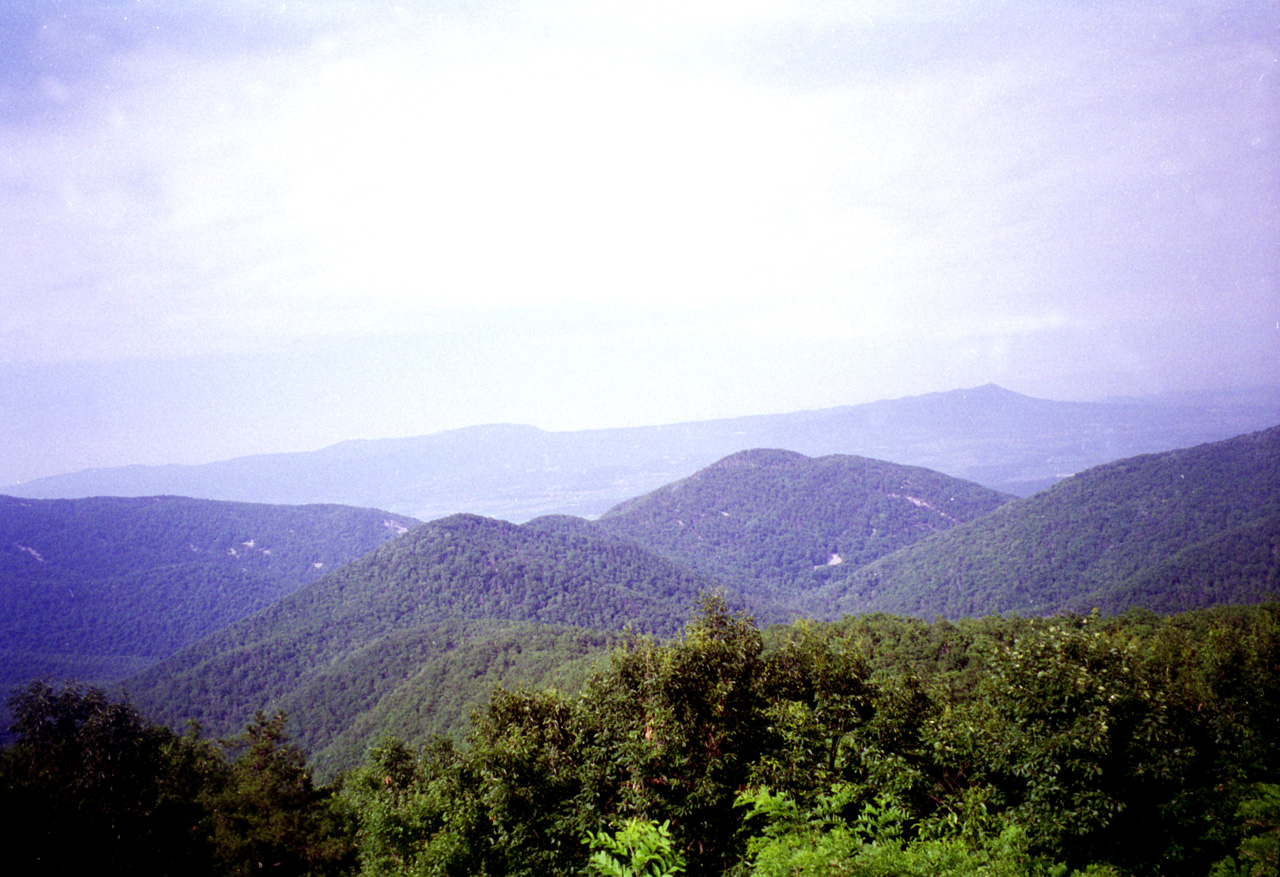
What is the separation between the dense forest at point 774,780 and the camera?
13.6 metres

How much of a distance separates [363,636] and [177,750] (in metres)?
148

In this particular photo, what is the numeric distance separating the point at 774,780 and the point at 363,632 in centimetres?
17864

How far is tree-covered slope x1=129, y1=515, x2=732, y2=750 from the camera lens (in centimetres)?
12716

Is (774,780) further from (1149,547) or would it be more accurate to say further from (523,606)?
(1149,547)

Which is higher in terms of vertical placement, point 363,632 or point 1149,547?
point 1149,547

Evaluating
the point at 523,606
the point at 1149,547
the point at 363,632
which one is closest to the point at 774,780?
the point at 523,606

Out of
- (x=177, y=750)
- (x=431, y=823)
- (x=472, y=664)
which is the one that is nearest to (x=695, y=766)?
(x=431, y=823)

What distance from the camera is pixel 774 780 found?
54.2 feet

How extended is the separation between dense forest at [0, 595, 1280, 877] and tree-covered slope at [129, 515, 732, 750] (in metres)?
103

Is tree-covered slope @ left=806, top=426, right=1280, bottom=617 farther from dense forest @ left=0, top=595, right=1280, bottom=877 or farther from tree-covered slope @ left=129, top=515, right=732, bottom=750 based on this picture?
dense forest @ left=0, top=595, right=1280, bottom=877

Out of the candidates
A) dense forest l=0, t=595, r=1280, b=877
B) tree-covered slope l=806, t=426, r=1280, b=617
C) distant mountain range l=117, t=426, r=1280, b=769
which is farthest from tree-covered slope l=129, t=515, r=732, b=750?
dense forest l=0, t=595, r=1280, b=877

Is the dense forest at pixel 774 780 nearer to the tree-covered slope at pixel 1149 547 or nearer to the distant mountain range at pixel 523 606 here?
the distant mountain range at pixel 523 606

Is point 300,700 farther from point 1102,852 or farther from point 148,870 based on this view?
point 1102,852

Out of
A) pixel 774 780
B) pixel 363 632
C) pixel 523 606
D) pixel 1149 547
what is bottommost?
pixel 363 632
